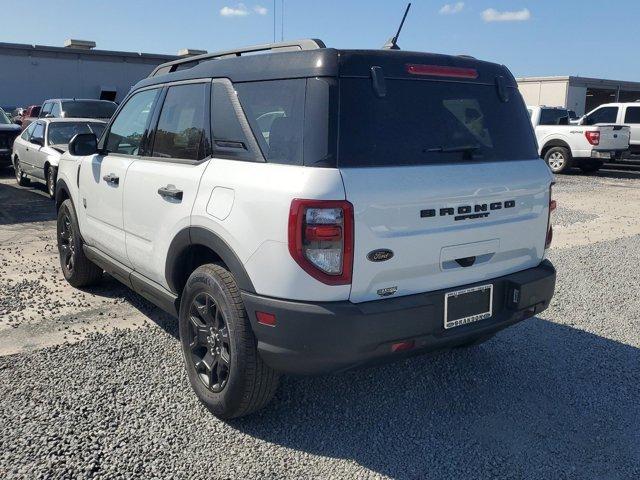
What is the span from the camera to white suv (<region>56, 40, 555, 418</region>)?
109 inches

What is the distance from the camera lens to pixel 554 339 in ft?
15.4

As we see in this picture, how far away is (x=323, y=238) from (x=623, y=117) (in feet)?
62.4

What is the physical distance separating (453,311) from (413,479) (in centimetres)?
84

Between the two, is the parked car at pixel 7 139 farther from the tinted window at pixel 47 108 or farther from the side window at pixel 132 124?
the side window at pixel 132 124

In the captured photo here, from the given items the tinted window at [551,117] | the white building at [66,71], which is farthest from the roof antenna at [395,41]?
the white building at [66,71]

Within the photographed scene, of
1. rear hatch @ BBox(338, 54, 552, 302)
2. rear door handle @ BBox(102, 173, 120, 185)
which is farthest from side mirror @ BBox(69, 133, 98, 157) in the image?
rear hatch @ BBox(338, 54, 552, 302)

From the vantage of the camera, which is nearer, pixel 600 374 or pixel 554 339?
pixel 600 374

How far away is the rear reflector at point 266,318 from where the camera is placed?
9.32ft

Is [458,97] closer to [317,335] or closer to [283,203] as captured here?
[283,203]

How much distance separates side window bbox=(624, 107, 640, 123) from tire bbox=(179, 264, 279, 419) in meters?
18.8

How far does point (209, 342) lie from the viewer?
339cm

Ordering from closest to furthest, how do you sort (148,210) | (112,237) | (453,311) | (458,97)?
(453,311) → (458,97) → (148,210) → (112,237)

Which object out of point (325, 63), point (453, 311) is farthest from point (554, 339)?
point (325, 63)

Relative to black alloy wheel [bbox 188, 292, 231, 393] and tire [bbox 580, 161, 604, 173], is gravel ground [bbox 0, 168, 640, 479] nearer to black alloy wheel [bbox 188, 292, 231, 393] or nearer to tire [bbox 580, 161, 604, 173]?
black alloy wheel [bbox 188, 292, 231, 393]
